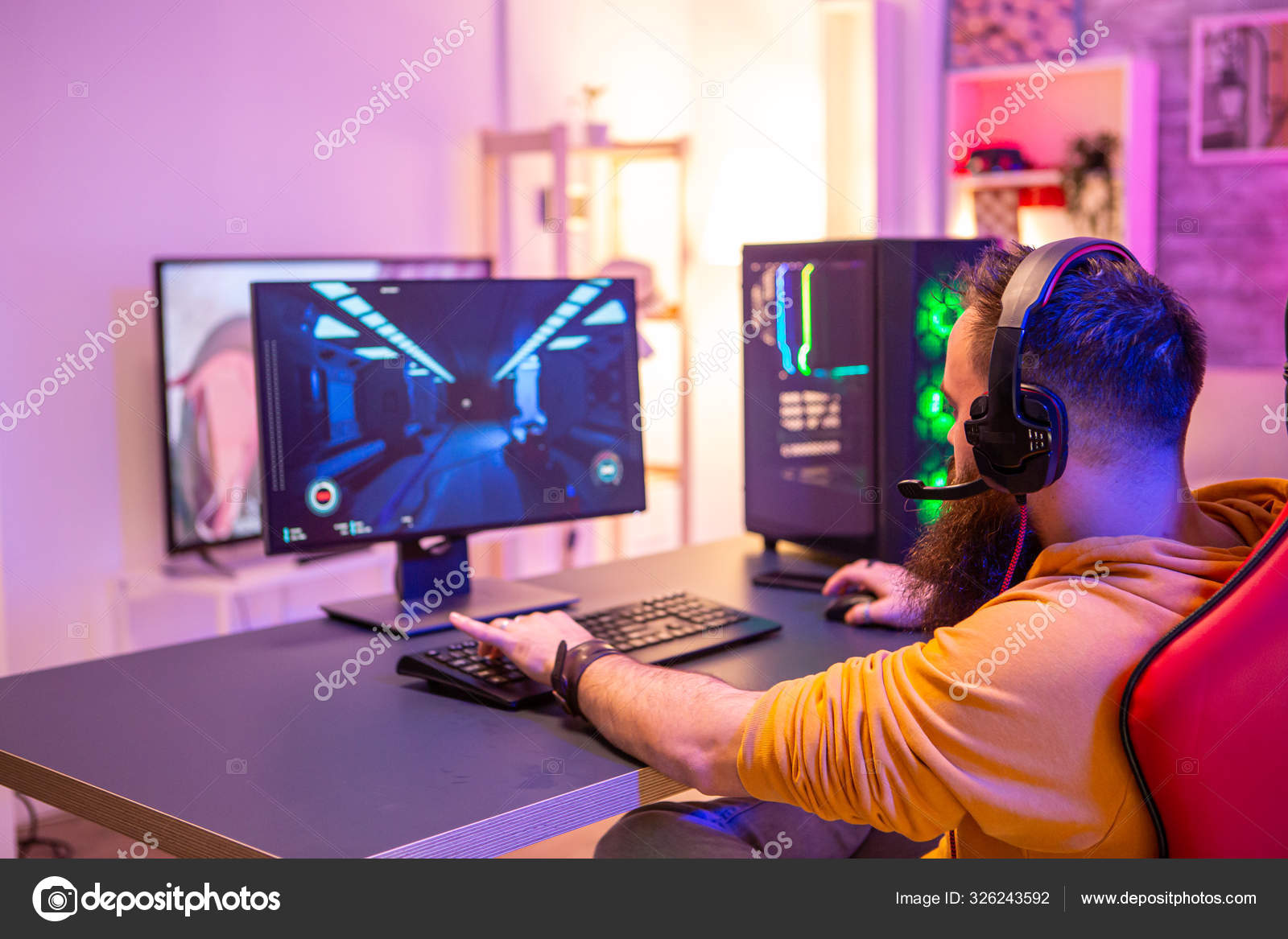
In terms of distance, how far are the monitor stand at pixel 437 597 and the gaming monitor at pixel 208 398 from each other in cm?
149

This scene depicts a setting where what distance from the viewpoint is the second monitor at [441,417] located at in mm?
1646

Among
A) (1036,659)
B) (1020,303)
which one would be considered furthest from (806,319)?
(1036,659)

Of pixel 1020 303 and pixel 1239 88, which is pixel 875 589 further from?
pixel 1239 88

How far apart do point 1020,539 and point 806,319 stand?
0.93 metres

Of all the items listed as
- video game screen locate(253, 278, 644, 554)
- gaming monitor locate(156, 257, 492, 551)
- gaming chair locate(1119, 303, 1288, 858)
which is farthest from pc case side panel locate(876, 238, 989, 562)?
gaming monitor locate(156, 257, 492, 551)

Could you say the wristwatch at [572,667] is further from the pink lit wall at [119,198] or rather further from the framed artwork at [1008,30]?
the framed artwork at [1008,30]

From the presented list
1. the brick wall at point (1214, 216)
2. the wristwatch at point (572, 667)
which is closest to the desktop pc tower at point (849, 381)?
the wristwatch at point (572, 667)

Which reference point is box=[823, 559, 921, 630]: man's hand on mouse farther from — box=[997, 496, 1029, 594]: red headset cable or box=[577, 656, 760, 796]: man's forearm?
box=[577, 656, 760, 796]: man's forearm

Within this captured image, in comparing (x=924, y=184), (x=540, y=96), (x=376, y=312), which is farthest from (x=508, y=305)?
(x=924, y=184)

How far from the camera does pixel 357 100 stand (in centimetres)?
366

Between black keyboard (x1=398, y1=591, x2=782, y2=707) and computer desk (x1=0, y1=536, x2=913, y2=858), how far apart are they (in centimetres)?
2

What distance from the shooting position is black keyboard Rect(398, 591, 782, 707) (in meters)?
1.40

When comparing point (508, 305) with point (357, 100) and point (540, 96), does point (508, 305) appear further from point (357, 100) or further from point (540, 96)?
point (540, 96)

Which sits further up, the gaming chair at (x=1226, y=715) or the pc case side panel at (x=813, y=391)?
the pc case side panel at (x=813, y=391)
